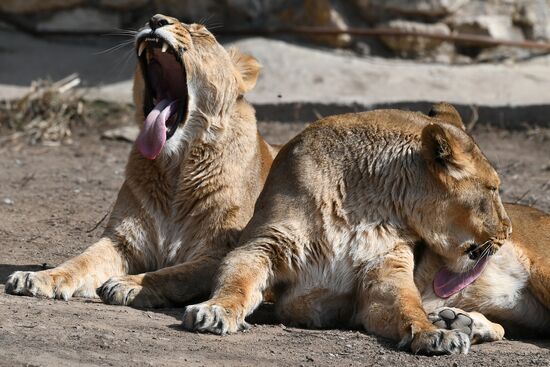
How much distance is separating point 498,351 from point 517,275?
20.8 inches

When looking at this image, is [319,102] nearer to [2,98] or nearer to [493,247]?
[2,98]

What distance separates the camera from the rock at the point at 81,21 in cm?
1008

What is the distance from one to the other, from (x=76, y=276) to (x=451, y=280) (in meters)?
1.56

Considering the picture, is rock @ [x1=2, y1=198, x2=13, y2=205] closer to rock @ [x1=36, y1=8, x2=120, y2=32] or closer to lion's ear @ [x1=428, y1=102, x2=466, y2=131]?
lion's ear @ [x1=428, y1=102, x2=466, y2=131]

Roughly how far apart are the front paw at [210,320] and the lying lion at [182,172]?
73cm

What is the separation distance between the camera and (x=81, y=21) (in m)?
10.1

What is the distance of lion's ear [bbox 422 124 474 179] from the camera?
4.73 meters

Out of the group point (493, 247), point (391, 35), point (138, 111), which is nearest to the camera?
point (493, 247)

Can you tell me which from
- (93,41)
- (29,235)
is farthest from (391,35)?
(29,235)

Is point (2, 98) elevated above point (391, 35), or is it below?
below

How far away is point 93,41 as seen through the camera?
399 inches

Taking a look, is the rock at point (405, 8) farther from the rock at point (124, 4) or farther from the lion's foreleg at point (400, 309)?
the lion's foreleg at point (400, 309)

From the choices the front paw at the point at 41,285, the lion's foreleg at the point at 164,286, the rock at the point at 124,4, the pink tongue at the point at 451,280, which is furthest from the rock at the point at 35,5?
the pink tongue at the point at 451,280

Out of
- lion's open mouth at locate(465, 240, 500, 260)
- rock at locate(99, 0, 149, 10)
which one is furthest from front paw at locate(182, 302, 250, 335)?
rock at locate(99, 0, 149, 10)
